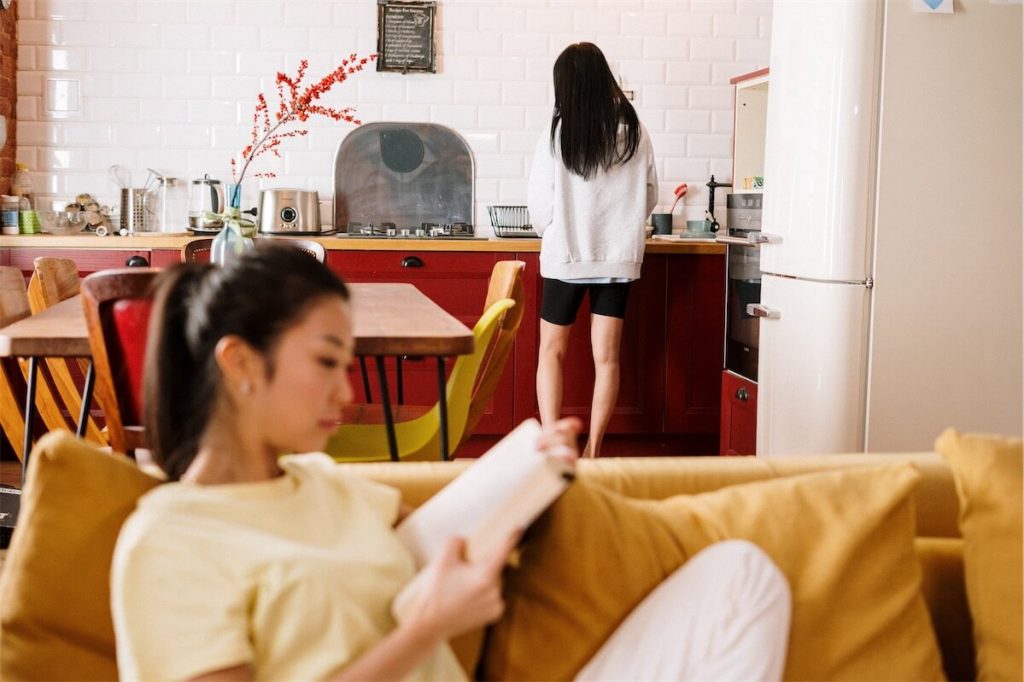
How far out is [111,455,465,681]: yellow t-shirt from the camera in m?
1.05

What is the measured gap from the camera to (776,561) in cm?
144

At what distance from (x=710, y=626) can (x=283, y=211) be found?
384cm

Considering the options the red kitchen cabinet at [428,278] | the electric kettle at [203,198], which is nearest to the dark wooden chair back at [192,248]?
the red kitchen cabinet at [428,278]

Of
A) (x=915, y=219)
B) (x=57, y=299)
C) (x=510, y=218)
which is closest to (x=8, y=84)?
(x=57, y=299)

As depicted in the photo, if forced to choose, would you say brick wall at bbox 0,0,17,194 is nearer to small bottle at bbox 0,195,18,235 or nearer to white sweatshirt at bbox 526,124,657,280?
small bottle at bbox 0,195,18,235

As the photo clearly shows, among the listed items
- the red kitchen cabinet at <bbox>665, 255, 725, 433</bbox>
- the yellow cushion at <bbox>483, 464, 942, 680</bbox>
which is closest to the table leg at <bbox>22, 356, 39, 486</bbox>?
the yellow cushion at <bbox>483, 464, 942, 680</bbox>

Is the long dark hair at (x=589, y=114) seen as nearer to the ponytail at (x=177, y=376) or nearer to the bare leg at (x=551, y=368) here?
the bare leg at (x=551, y=368)

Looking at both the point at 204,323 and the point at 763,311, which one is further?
the point at 763,311

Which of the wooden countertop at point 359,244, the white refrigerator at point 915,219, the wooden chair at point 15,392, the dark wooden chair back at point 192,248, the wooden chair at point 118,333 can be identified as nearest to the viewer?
the wooden chair at point 118,333

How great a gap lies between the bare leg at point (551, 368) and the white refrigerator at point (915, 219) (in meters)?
1.29

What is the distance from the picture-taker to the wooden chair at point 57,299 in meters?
3.12

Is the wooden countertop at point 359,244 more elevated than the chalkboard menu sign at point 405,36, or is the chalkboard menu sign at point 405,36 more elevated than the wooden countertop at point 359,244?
the chalkboard menu sign at point 405,36

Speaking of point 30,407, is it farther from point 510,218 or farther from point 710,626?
point 510,218

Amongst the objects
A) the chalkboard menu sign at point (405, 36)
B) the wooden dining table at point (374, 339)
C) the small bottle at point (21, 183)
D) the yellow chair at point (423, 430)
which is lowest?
the yellow chair at point (423, 430)
